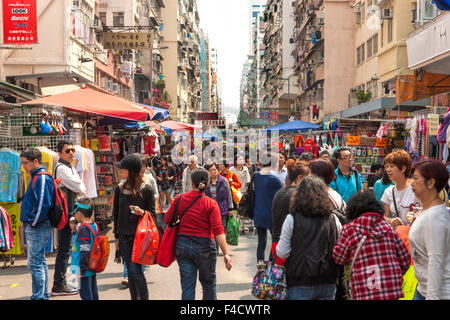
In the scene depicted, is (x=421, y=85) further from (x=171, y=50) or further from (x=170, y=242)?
(x=171, y=50)

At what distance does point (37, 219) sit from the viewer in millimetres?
6332

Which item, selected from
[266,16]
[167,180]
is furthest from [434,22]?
[266,16]

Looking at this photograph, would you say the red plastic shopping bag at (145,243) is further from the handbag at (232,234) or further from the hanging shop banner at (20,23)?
the hanging shop banner at (20,23)

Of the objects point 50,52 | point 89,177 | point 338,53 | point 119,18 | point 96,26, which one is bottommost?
point 89,177

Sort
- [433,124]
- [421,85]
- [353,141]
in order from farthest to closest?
1. [421,85]
2. [353,141]
3. [433,124]

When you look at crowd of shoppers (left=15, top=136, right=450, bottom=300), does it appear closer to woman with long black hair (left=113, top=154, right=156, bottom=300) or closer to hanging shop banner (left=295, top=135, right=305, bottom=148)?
woman with long black hair (left=113, top=154, right=156, bottom=300)

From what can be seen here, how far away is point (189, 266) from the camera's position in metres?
5.35

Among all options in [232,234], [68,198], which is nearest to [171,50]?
[232,234]

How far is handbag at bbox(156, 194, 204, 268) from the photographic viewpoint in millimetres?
5391

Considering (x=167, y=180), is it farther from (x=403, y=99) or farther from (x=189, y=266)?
(x=189, y=266)

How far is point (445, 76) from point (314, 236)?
10.5 meters

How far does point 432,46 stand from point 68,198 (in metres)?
8.12

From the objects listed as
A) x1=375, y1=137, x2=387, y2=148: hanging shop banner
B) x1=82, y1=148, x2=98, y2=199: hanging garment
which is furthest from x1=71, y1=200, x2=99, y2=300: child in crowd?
x1=375, y1=137, x2=387, y2=148: hanging shop banner

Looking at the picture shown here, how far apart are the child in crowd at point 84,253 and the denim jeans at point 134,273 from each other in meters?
0.36
